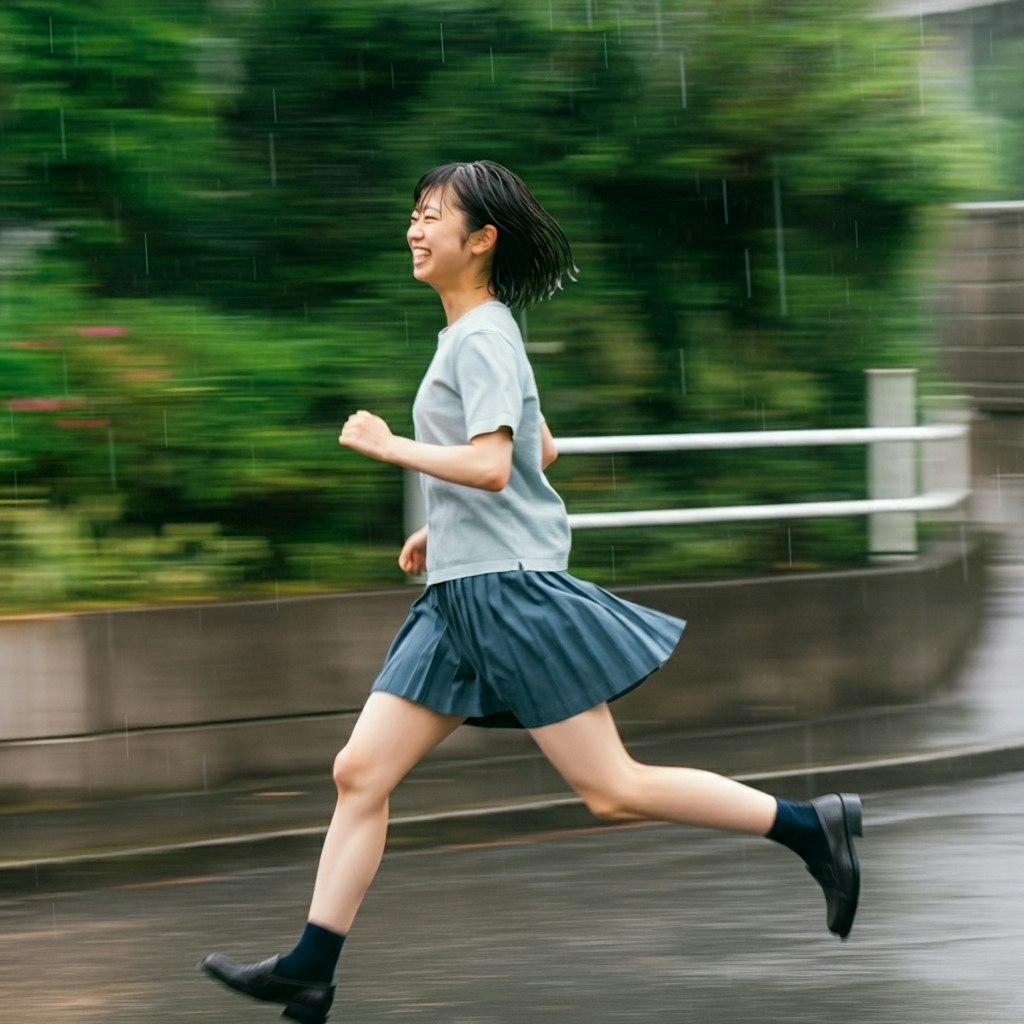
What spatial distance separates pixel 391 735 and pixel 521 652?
0.34 metres

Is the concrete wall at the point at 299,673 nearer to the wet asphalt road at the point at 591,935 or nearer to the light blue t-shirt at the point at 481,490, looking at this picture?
the wet asphalt road at the point at 591,935

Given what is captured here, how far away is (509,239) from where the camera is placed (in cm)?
459

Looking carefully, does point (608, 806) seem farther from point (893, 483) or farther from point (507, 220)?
point (893, 483)

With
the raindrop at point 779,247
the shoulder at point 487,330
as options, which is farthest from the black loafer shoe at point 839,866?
the raindrop at point 779,247

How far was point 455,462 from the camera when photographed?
428 centimetres

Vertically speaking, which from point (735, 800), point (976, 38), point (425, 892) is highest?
point (976, 38)

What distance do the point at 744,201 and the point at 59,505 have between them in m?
3.35

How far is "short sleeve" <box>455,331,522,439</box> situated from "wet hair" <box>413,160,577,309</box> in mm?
272

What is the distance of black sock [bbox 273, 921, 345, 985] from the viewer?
448 centimetres

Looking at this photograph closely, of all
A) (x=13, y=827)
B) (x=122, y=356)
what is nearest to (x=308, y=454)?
(x=122, y=356)

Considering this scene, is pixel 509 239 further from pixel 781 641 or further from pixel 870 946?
pixel 781 641

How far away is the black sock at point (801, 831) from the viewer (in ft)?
15.2

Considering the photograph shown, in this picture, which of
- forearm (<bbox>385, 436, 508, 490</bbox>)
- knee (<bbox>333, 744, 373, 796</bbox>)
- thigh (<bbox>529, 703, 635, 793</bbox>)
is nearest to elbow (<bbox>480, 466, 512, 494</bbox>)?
forearm (<bbox>385, 436, 508, 490</bbox>)

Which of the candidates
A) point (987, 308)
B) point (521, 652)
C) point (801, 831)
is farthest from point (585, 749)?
point (987, 308)
